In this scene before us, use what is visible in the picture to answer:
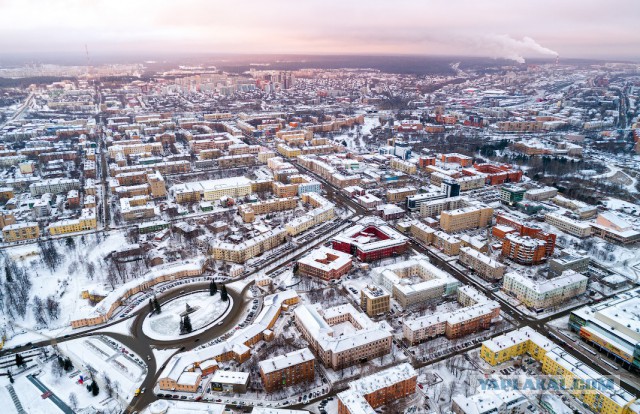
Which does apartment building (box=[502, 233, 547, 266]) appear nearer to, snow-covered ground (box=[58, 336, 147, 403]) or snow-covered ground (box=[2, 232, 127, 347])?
snow-covered ground (box=[58, 336, 147, 403])

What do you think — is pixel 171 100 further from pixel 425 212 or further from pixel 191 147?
pixel 425 212

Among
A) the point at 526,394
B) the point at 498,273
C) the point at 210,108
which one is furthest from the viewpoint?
the point at 210,108

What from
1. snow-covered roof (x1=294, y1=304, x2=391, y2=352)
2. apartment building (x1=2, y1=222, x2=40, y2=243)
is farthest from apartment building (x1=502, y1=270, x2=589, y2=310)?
apartment building (x1=2, y1=222, x2=40, y2=243)

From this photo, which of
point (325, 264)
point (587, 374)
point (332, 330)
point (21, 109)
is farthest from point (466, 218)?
point (21, 109)

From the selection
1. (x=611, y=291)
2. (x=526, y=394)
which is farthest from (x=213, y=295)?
(x=611, y=291)

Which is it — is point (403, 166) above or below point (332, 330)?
above

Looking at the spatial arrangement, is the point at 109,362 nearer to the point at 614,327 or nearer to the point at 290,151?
the point at 614,327

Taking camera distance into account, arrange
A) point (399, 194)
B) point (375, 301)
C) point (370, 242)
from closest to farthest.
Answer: point (375, 301) < point (370, 242) < point (399, 194)
